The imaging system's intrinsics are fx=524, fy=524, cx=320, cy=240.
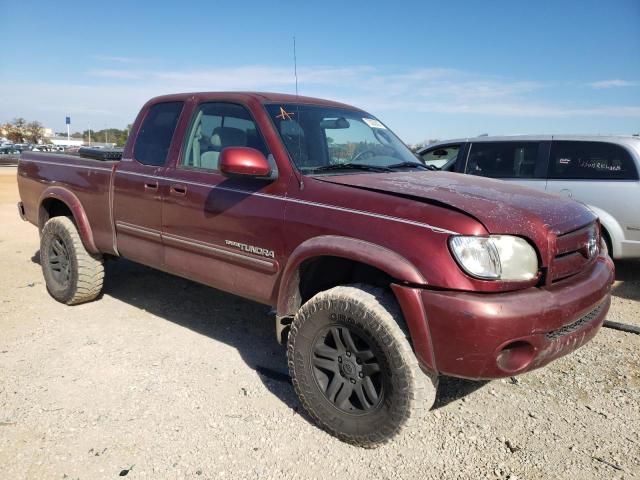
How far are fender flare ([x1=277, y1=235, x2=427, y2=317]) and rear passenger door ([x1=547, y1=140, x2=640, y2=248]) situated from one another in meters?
4.42

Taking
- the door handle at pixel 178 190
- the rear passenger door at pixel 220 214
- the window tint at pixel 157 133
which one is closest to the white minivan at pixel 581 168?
the rear passenger door at pixel 220 214

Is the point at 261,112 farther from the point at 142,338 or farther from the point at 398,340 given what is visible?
the point at 142,338

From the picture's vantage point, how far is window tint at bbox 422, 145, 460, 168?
25.3ft

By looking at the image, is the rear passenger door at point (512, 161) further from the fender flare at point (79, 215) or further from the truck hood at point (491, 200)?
the fender flare at point (79, 215)

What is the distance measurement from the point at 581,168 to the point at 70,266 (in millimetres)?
5753

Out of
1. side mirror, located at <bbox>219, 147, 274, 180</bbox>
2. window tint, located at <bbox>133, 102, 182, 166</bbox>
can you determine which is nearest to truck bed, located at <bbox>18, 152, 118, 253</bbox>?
window tint, located at <bbox>133, 102, 182, 166</bbox>

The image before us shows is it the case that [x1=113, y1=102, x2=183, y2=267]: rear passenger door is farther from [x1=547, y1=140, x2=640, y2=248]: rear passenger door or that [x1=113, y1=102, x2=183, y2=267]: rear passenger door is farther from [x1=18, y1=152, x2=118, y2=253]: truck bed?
[x1=547, y1=140, x2=640, y2=248]: rear passenger door

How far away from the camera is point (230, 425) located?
9.99 ft

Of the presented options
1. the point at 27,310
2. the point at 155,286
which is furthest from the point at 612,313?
the point at 27,310

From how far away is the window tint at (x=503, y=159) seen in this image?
21.9ft

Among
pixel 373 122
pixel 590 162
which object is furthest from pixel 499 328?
pixel 590 162

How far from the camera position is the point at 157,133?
4258 mm

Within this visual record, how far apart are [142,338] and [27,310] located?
142 cm

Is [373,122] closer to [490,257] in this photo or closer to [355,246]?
[355,246]
